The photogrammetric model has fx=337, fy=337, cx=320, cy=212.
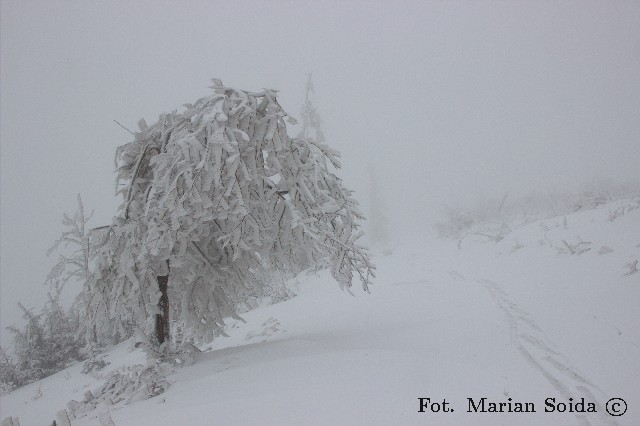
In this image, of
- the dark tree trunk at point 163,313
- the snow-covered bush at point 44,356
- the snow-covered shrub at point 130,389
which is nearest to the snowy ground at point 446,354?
the snow-covered shrub at point 130,389

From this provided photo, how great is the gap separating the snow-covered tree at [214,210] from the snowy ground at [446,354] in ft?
4.93

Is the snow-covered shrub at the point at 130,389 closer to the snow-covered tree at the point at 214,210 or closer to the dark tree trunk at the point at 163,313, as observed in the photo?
the dark tree trunk at the point at 163,313

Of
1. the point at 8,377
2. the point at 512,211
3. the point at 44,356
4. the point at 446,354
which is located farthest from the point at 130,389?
the point at 512,211

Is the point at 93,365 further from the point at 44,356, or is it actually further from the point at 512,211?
the point at 512,211

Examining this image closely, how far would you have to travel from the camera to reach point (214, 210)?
488 cm

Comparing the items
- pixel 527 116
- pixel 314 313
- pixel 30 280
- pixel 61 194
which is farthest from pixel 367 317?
pixel 527 116

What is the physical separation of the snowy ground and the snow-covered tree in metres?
1.50

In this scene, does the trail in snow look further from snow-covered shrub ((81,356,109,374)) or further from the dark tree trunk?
snow-covered shrub ((81,356,109,374))

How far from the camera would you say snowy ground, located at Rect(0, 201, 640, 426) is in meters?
3.57

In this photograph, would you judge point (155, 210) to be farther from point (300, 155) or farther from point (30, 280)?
point (30, 280)

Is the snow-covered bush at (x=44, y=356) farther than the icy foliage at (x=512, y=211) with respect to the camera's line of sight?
No

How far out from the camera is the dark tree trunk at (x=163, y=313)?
20.8ft

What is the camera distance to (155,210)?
16.6 ft

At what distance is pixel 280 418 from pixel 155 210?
342cm
